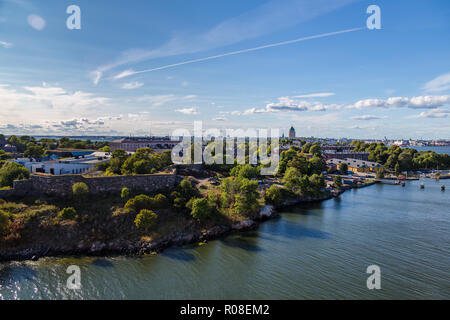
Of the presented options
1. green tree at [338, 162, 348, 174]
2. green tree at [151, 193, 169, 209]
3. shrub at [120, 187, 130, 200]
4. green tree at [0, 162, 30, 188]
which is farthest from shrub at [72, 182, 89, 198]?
green tree at [338, 162, 348, 174]

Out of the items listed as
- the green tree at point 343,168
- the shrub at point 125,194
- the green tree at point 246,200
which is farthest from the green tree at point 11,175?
the green tree at point 343,168

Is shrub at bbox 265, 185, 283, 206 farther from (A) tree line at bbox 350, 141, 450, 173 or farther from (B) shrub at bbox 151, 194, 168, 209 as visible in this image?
(A) tree line at bbox 350, 141, 450, 173

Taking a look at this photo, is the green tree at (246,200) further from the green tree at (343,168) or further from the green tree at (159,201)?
the green tree at (343,168)

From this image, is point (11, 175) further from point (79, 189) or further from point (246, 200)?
point (246, 200)

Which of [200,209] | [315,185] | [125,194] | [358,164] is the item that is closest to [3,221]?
[125,194]
